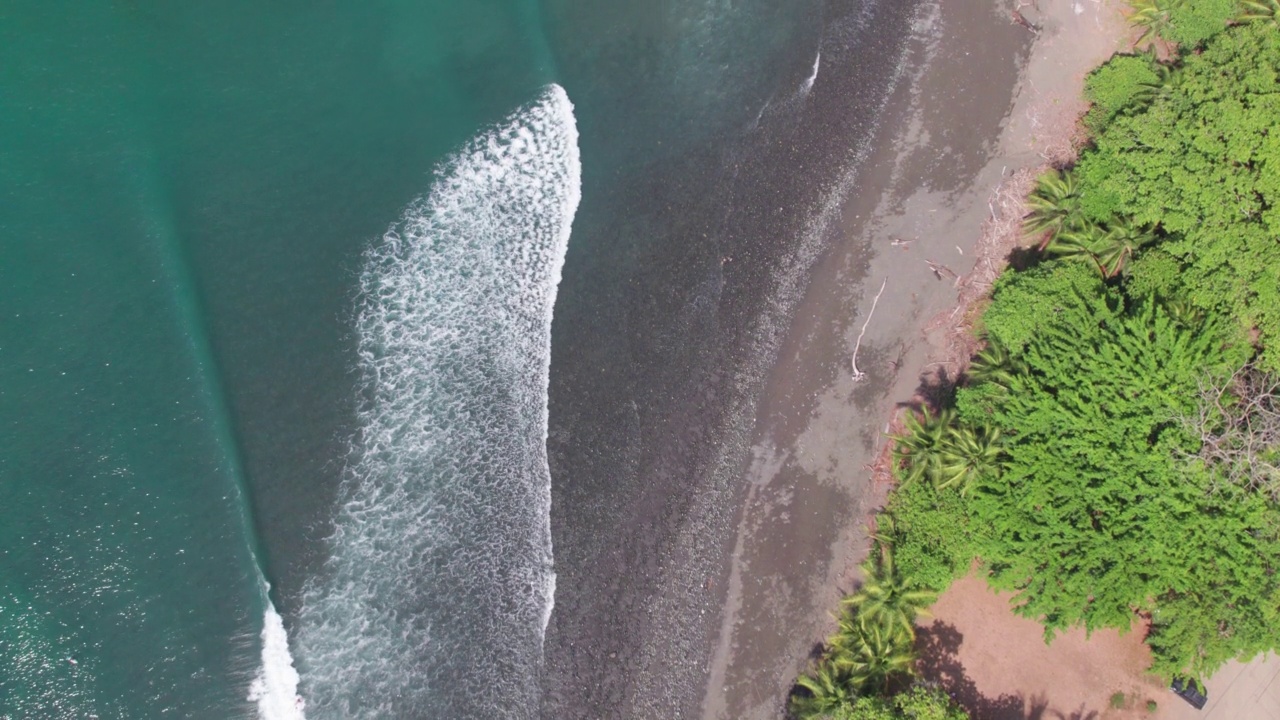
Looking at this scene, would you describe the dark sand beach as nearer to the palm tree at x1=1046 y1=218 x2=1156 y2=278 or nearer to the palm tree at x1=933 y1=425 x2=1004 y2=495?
the palm tree at x1=933 y1=425 x2=1004 y2=495

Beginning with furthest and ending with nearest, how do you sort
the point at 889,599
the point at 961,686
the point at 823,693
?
the point at 961,686
the point at 889,599
the point at 823,693

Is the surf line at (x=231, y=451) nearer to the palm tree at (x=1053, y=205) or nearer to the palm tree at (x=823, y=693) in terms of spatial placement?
the palm tree at (x=823, y=693)

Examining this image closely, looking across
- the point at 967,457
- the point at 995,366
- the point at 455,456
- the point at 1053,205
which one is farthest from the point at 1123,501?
the point at 455,456

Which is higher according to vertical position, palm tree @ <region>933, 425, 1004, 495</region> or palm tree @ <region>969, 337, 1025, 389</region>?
palm tree @ <region>969, 337, 1025, 389</region>

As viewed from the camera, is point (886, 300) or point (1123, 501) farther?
point (886, 300)

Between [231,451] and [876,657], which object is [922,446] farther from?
[231,451]

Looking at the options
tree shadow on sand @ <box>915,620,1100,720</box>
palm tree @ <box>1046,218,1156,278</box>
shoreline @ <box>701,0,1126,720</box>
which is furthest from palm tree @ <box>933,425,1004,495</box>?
palm tree @ <box>1046,218,1156,278</box>

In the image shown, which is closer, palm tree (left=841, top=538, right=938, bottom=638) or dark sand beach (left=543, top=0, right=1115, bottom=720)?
palm tree (left=841, top=538, right=938, bottom=638)
